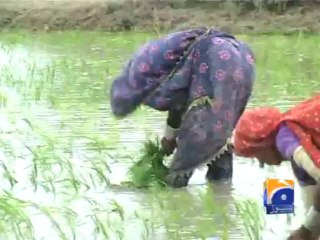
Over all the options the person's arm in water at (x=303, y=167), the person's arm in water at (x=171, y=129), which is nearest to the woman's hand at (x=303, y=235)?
the person's arm in water at (x=303, y=167)

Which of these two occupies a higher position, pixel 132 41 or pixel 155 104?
pixel 155 104

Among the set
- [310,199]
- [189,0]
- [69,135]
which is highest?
[310,199]

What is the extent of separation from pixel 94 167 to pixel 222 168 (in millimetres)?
567

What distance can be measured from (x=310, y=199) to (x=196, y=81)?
3.33 feet

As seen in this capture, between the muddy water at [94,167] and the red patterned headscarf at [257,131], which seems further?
the muddy water at [94,167]

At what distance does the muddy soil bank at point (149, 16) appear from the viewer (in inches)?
493

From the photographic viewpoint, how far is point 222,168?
14.2 ft

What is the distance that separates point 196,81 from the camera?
4168 mm

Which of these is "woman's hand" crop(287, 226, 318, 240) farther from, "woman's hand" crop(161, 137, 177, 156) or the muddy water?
"woman's hand" crop(161, 137, 177, 156)

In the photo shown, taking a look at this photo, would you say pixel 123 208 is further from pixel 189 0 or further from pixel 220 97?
pixel 189 0

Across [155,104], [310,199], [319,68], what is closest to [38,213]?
[155,104]

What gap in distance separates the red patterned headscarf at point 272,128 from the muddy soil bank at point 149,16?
8845 millimetres

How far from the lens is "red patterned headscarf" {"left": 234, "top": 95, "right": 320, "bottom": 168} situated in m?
3.20

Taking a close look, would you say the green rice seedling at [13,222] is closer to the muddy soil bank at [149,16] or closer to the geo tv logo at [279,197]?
the geo tv logo at [279,197]
